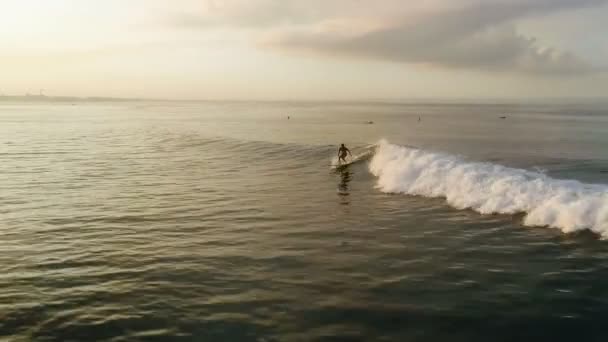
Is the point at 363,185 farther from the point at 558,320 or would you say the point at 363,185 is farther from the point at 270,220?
the point at 558,320

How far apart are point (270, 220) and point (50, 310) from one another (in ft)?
31.9

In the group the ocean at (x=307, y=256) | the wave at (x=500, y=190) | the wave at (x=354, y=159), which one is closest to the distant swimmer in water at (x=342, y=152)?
the wave at (x=354, y=159)

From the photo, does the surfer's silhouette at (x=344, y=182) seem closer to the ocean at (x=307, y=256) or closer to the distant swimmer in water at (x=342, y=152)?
the ocean at (x=307, y=256)

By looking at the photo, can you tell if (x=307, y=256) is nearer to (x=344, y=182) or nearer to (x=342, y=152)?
(x=344, y=182)

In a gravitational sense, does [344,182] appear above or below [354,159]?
below

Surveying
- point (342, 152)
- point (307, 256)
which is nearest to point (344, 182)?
point (342, 152)

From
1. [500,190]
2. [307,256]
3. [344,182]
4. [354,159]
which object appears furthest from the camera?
[354,159]

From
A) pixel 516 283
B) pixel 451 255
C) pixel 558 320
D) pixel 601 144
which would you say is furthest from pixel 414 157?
pixel 601 144

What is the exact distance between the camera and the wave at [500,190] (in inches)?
685

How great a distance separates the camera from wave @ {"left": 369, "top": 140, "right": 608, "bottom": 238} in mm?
17391

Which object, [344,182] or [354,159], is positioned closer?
[344,182]

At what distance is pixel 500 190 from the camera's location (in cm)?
2191

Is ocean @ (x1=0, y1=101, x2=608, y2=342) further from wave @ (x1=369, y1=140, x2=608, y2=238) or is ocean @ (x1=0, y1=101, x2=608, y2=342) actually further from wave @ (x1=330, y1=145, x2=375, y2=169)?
wave @ (x1=330, y1=145, x2=375, y2=169)

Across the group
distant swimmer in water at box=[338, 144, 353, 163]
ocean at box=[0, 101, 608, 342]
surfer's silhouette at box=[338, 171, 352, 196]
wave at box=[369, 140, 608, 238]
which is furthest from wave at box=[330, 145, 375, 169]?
ocean at box=[0, 101, 608, 342]
